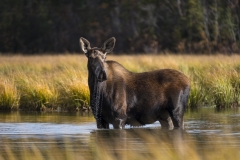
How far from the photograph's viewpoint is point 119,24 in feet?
192

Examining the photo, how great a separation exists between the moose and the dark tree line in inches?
1392

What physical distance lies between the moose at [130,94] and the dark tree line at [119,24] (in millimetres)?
35352

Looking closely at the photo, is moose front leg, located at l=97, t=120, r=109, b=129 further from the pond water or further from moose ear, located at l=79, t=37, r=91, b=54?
moose ear, located at l=79, t=37, r=91, b=54

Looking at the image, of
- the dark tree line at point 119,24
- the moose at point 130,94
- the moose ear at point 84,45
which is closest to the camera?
the moose at point 130,94

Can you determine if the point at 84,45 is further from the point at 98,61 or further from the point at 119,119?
the point at 119,119

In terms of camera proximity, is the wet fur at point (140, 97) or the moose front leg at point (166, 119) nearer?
the wet fur at point (140, 97)

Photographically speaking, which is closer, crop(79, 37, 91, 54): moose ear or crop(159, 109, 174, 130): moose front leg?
crop(79, 37, 91, 54): moose ear

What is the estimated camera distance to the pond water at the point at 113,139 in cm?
1048

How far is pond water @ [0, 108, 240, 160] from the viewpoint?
1048 centimetres

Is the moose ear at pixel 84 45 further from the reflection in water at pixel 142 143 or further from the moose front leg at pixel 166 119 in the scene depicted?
the moose front leg at pixel 166 119

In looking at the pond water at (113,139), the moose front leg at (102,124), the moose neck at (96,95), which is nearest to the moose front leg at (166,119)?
the pond water at (113,139)

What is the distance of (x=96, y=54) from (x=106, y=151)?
2.71m

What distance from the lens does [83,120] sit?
16219 millimetres

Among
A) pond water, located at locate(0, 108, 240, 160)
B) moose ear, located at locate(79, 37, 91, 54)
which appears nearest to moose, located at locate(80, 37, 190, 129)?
moose ear, located at locate(79, 37, 91, 54)
